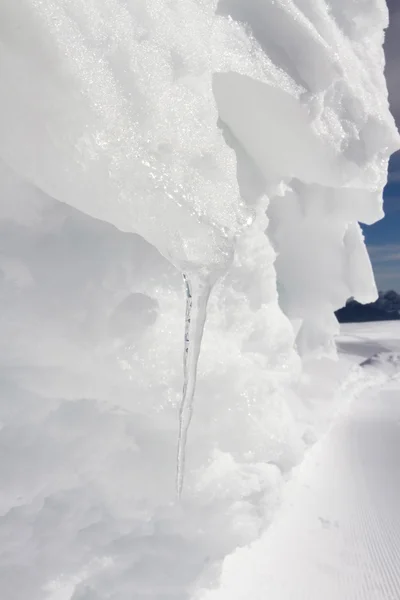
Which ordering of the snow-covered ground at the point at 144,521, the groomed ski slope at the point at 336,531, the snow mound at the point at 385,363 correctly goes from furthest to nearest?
the snow mound at the point at 385,363
the groomed ski slope at the point at 336,531
the snow-covered ground at the point at 144,521

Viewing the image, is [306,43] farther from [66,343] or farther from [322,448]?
[322,448]

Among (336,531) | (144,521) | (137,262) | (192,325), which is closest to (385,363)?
(336,531)

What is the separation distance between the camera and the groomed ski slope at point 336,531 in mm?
2211

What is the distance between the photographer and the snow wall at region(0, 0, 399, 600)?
54.8 inches

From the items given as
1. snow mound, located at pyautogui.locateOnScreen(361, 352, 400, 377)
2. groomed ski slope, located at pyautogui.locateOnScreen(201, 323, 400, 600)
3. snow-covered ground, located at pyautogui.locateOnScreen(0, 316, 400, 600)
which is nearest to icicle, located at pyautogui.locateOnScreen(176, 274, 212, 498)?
snow-covered ground, located at pyautogui.locateOnScreen(0, 316, 400, 600)

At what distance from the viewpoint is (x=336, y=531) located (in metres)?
2.71

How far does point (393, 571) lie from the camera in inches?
92.7

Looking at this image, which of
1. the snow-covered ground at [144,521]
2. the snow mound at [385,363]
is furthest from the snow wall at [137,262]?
the snow mound at [385,363]

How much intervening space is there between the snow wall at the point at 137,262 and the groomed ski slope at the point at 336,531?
20cm

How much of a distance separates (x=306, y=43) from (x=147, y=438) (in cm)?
185

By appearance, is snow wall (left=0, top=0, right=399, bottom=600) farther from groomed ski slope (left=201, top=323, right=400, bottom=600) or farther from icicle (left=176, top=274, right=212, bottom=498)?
groomed ski slope (left=201, top=323, right=400, bottom=600)

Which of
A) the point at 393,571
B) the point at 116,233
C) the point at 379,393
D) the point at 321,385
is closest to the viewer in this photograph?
the point at 116,233

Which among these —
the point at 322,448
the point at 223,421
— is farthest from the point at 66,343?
the point at 322,448

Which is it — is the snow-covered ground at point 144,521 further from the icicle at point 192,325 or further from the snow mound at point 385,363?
the snow mound at point 385,363
